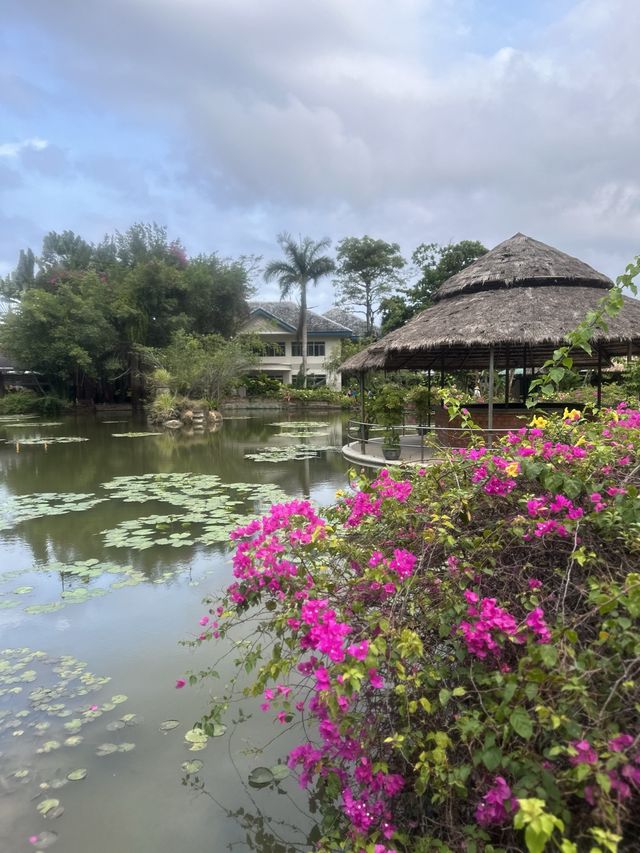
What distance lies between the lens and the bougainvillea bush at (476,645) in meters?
1.38

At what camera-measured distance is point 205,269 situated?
33781 millimetres

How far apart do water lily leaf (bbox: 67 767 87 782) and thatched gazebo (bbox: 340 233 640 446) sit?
9746 millimetres

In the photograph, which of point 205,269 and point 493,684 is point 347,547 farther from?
point 205,269

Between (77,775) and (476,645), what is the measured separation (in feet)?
7.43

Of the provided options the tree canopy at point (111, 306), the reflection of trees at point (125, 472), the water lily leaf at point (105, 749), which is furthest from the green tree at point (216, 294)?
the water lily leaf at point (105, 749)

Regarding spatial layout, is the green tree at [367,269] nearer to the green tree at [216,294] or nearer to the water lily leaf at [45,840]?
the green tree at [216,294]

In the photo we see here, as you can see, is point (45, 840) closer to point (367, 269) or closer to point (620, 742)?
point (620, 742)

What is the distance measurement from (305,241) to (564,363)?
34992mm

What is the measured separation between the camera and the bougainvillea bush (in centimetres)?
138

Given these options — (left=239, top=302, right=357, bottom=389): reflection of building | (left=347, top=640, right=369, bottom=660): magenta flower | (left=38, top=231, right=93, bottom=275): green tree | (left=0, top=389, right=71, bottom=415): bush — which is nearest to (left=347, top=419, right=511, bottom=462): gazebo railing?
(left=347, top=640, right=369, bottom=660): magenta flower

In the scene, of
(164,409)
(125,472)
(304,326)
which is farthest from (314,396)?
(125,472)

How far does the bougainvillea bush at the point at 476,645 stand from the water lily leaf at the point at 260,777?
309 millimetres

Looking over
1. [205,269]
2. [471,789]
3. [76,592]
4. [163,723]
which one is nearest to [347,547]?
[471,789]

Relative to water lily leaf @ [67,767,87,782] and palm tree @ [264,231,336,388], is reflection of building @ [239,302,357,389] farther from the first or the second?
water lily leaf @ [67,767,87,782]
